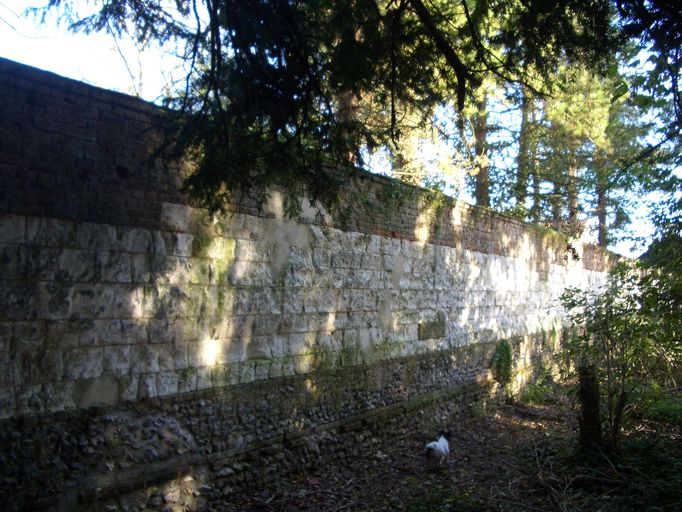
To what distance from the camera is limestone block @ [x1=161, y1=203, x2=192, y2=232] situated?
5.03 meters

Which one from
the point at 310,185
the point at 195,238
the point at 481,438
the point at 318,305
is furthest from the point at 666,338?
the point at 195,238

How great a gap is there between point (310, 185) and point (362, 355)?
300 centimetres

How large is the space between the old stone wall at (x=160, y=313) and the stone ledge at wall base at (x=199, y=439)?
0.05 feet

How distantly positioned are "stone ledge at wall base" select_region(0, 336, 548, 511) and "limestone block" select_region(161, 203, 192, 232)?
4.80 ft

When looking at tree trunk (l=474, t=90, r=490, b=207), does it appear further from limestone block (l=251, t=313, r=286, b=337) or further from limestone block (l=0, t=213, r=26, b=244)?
limestone block (l=0, t=213, r=26, b=244)

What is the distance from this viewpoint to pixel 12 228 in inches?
157

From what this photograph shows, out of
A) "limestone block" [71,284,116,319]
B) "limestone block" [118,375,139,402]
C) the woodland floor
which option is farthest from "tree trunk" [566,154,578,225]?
"limestone block" [71,284,116,319]

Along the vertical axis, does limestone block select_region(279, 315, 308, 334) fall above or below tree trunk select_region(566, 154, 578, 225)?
below

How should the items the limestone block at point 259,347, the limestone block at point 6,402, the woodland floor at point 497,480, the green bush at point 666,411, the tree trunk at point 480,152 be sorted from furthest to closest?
the tree trunk at point 480,152 → the green bush at point 666,411 → the limestone block at point 259,347 → the woodland floor at point 497,480 → the limestone block at point 6,402

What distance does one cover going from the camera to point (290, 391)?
6.29 metres

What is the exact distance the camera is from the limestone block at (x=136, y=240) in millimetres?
4676

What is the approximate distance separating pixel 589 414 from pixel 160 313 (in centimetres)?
502

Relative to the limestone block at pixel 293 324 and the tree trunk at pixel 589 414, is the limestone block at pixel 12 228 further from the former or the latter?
the tree trunk at pixel 589 414

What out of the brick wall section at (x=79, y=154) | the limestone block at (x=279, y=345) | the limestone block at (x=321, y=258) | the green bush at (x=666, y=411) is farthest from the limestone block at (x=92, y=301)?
the green bush at (x=666, y=411)
